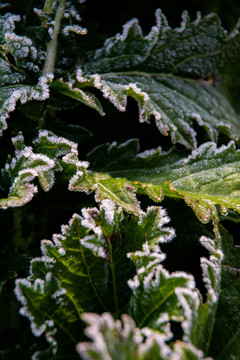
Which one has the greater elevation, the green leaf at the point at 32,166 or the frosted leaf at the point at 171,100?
the frosted leaf at the point at 171,100

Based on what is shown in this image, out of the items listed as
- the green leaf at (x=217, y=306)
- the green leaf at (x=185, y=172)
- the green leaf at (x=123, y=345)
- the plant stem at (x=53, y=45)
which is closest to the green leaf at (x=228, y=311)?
the green leaf at (x=217, y=306)

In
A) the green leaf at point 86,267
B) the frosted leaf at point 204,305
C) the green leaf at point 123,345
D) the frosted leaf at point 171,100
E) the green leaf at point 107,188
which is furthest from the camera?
the frosted leaf at point 171,100

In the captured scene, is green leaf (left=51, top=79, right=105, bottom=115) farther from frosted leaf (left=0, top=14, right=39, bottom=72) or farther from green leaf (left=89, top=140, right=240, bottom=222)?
green leaf (left=89, top=140, right=240, bottom=222)

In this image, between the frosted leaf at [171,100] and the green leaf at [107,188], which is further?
the frosted leaf at [171,100]

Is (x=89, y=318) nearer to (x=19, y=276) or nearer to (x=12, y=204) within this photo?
(x=12, y=204)

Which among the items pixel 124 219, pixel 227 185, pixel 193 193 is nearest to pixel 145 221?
pixel 124 219

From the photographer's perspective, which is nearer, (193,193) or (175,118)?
(193,193)

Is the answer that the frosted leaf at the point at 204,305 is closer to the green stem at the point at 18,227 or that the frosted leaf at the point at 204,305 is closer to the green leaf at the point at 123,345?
the green leaf at the point at 123,345
